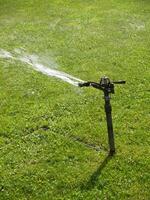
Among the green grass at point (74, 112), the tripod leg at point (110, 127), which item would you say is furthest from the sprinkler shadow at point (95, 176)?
the tripod leg at point (110, 127)

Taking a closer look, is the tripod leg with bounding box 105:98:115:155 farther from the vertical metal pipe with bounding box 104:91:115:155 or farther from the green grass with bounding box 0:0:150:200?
the green grass with bounding box 0:0:150:200

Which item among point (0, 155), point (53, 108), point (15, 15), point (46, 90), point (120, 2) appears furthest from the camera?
point (120, 2)

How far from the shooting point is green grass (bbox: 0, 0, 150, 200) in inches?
624

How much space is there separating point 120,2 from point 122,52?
1255 centimetres

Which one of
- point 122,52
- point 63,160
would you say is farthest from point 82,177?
point 122,52

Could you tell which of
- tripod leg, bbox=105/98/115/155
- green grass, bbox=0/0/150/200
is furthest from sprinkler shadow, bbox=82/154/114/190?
tripod leg, bbox=105/98/115/155

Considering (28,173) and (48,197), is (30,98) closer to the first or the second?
(28,173)

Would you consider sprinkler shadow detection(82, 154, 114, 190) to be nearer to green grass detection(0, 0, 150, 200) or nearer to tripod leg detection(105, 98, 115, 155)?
green grass detection(0, 0, 150, 200)

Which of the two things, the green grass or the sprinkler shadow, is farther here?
the green grass

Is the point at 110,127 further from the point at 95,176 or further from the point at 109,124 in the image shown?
the point at 95,176

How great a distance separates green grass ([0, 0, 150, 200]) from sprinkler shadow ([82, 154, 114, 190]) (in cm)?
4

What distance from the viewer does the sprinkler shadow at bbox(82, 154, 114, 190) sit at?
15.6m

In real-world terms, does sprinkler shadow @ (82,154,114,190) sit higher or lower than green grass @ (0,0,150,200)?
lower

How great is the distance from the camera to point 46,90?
22.8 metres
